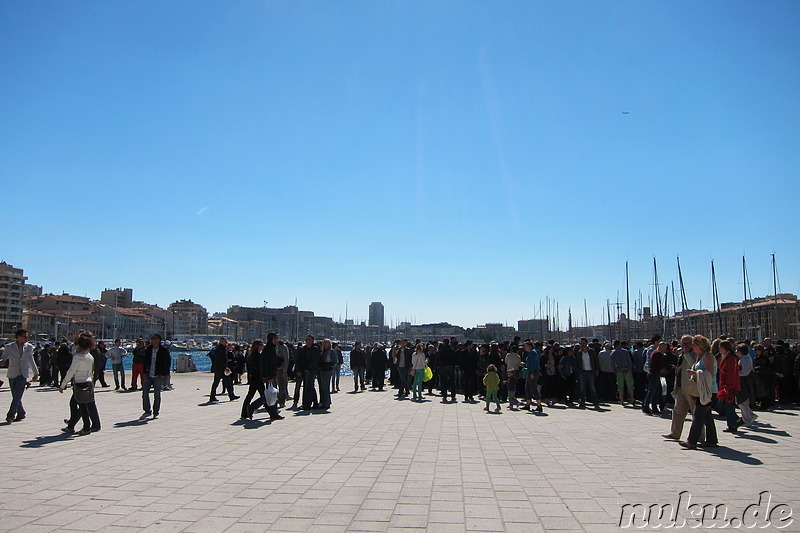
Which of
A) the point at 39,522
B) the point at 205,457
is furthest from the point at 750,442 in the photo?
the point at 39,522

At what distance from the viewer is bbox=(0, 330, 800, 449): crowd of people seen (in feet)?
31.1

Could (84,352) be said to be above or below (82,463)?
above

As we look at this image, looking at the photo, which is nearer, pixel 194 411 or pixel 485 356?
pixel 194 411

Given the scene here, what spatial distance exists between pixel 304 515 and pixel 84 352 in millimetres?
6609

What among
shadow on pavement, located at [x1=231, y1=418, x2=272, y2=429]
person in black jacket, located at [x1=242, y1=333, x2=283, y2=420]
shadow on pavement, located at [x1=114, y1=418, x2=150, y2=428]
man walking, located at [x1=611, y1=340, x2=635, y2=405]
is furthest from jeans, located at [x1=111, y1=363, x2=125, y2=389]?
man walking, located at [x1=611, y1=340, x2=635, y2=405]

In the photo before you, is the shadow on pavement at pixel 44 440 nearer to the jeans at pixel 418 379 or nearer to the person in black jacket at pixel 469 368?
the jeans at pixel 418 379

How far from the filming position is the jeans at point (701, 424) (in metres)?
8.61

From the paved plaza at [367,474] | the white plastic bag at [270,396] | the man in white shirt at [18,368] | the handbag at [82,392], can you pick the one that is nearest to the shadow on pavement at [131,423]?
the paved plaza at [367,474]

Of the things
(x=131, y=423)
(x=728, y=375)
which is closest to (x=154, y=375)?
(x=131, y=423)

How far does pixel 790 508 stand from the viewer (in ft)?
17.5

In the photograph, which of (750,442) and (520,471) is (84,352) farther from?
(750,442)

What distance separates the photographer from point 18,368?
35.8ft

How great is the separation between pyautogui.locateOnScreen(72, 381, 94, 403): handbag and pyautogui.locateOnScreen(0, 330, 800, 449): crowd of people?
0.06 feet

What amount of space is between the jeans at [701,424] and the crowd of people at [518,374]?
2 centimetres
